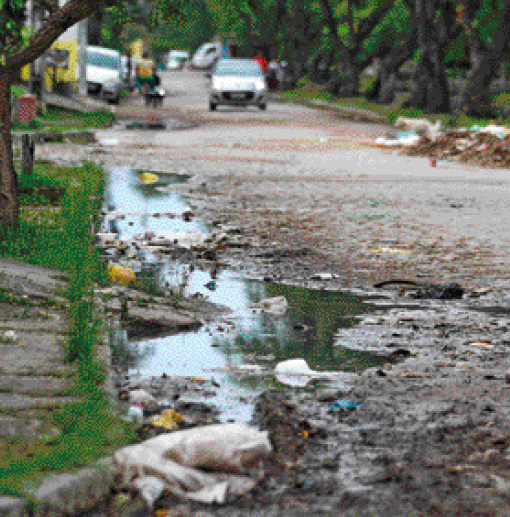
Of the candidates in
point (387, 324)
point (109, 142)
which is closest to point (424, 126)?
point (109, 142)

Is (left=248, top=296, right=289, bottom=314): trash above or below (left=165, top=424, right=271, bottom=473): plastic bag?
below

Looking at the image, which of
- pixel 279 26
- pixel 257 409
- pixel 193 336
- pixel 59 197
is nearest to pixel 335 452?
pixel 257 409

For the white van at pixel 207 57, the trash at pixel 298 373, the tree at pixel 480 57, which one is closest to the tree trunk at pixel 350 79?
the tree at pixel 480 57

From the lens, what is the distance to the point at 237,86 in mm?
44594

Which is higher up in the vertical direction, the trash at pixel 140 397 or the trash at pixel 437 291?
the trash at pixel 140 397

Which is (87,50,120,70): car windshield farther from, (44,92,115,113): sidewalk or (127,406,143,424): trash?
(127,406,143,424): trash

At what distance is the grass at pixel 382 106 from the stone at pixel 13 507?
90.3ft

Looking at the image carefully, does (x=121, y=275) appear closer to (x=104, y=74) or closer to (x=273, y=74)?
(x=104, y=74)

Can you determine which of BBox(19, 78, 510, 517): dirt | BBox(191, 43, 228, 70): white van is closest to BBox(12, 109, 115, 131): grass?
BBox(19, 78, 510, 517): dirt

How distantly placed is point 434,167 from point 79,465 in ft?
59.8

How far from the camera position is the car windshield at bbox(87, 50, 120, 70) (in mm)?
46312

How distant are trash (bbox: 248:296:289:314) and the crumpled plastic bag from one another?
134 inches

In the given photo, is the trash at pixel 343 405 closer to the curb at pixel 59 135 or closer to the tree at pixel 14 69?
the tree at pixel 14 69

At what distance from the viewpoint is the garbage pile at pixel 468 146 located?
921 inches
